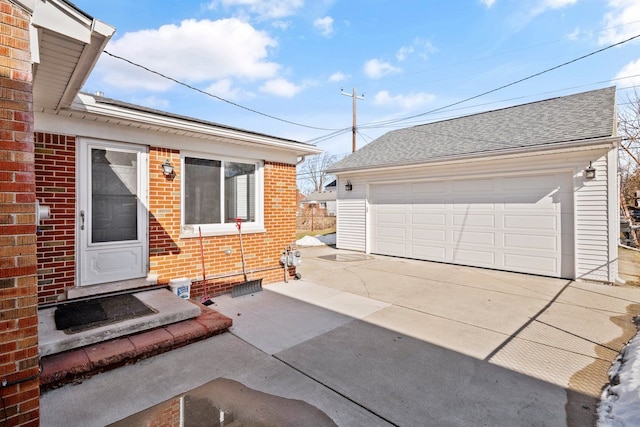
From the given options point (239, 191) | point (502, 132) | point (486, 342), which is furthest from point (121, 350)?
point (502, 132)

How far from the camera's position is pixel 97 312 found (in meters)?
3.84

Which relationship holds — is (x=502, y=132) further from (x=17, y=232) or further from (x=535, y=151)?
(x=17, y=232)

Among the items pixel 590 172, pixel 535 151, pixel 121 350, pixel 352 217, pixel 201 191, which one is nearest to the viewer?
pixel 121 350

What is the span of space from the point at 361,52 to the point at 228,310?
1039 centimetres

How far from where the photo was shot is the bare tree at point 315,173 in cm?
4038

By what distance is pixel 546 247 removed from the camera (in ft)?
24.1

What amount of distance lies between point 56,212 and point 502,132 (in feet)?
32.8

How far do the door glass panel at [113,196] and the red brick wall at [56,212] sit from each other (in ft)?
0.93

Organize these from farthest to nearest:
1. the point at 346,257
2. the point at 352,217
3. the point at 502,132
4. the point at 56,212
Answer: the point at 352,217 < the point at 346,257 < the point at 502,132 < the point at 56,212

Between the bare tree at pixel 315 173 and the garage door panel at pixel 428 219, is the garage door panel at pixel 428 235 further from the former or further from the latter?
the bare tree at pixel 315 173

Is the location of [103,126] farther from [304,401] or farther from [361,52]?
[361,52]

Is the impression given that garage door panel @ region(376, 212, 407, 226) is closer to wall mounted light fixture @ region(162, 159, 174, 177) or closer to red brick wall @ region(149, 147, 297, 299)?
red brick wall @ region(149, 147, 297, 299)

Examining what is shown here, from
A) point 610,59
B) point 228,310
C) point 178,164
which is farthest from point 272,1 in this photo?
point 610,59

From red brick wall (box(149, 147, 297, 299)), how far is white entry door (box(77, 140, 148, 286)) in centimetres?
18
